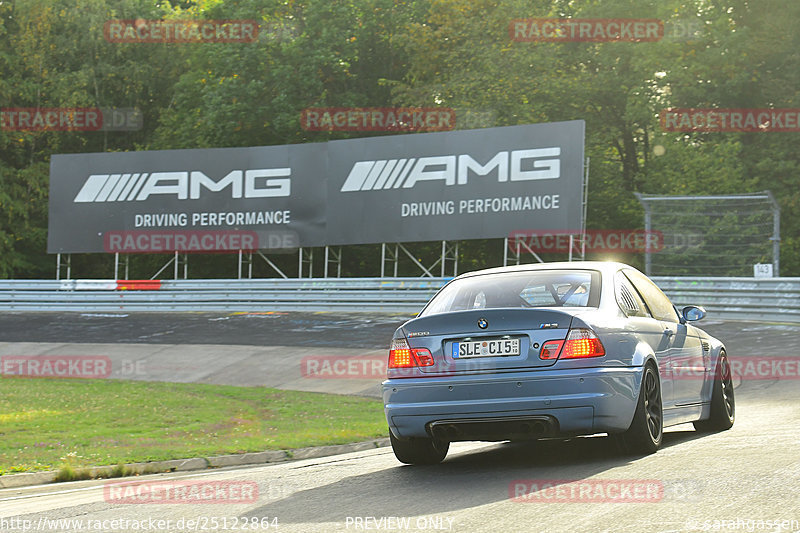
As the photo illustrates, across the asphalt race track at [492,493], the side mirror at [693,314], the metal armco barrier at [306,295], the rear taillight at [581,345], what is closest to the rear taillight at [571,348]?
the rear taillight at [581,345]

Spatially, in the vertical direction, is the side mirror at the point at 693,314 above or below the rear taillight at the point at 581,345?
above

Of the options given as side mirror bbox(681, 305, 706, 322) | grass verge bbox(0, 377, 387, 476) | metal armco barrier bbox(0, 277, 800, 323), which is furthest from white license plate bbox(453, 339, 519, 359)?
metal armco barrier bbox(0, 277, 800, 323)

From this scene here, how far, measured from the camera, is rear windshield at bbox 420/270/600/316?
762 cm

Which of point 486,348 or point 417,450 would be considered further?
point 417,450

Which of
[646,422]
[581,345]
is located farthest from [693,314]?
[581,345]

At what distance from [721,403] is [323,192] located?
933 inches

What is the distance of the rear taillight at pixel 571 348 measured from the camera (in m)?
7.05

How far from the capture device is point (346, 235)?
3178cm

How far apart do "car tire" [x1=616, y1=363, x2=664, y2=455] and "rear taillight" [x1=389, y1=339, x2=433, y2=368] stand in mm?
1444

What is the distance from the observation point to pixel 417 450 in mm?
7840

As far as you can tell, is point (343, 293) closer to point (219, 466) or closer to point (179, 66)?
point (219, 466)

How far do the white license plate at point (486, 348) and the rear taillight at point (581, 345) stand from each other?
334 mm

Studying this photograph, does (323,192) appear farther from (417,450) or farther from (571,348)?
(571,348)

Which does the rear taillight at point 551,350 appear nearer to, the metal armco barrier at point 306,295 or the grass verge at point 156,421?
the grass verge at point 156,421
